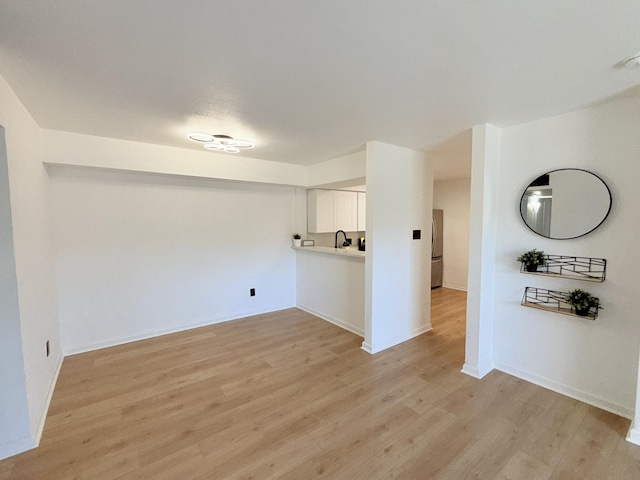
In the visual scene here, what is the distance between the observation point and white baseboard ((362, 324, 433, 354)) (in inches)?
126

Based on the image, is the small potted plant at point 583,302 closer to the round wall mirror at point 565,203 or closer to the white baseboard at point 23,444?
the round wall mirror at point 565,203

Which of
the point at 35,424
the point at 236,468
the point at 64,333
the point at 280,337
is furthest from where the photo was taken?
the point at 280,337

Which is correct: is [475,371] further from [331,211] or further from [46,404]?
[46,404]

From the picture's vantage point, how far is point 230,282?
4.23m

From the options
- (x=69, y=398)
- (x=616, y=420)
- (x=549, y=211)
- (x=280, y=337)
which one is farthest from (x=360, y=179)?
(x=69, y=398)

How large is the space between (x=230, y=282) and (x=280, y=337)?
3.88ft

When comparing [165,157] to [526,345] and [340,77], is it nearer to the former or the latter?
[340,77]

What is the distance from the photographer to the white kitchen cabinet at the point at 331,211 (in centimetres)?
475

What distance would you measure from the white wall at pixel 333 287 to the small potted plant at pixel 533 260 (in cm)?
170

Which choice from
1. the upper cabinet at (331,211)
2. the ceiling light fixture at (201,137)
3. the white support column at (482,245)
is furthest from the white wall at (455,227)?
the ceiling light fixture at (201,137)

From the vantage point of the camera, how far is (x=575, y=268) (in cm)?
233

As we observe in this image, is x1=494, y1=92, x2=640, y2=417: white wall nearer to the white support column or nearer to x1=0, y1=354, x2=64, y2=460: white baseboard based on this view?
the white support column

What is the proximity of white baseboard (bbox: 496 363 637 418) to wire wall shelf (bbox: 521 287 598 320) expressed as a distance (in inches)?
25.3

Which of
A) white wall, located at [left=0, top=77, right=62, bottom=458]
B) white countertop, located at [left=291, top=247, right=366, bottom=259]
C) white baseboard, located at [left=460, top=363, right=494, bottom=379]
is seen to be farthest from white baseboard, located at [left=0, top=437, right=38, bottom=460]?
white baseboard, located at [left=460, top=363, right=494, bottom=379]
